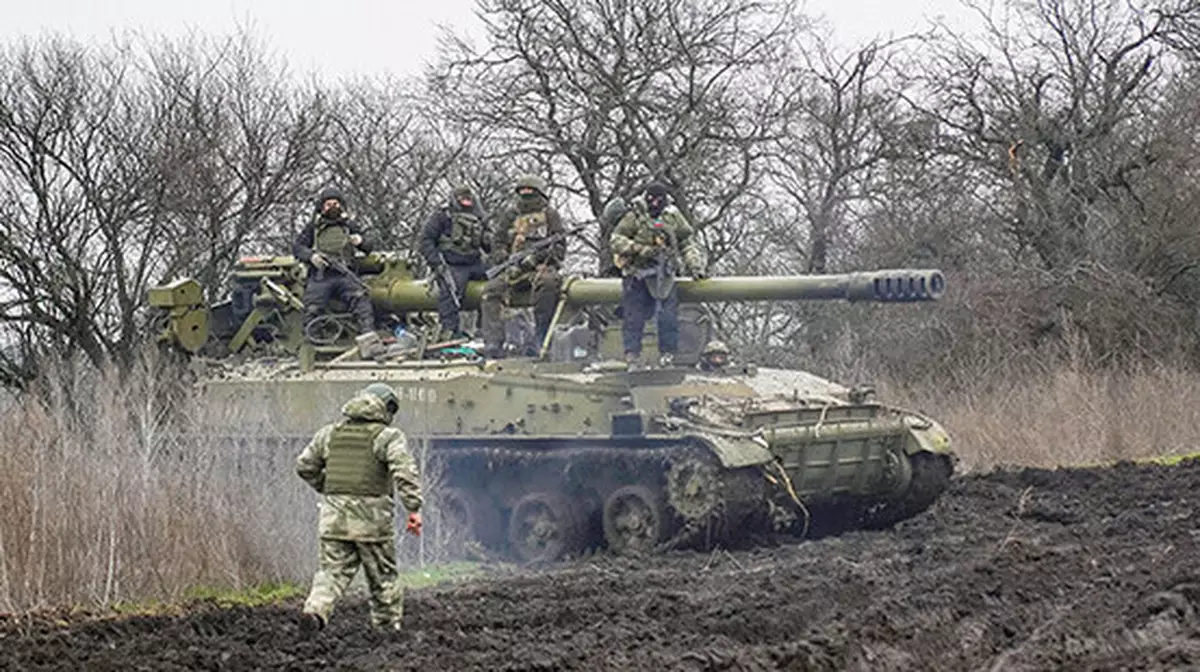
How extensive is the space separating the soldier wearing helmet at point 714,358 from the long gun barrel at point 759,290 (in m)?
0.40

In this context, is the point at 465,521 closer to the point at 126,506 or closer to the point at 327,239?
the point at 327,239

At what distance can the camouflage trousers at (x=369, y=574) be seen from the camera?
1020 centimetres

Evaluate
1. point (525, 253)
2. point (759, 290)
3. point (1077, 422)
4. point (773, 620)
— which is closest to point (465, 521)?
point (525, 253)

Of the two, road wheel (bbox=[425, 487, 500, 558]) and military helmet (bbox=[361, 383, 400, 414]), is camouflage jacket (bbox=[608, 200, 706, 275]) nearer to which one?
road wheel (bbox=[425, 487, 500, 558])

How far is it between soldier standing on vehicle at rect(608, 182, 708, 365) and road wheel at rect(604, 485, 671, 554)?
128 centimetres

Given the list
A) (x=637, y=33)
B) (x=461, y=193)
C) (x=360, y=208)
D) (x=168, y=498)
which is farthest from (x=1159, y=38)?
(x=168, y=498)

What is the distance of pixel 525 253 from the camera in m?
16.3

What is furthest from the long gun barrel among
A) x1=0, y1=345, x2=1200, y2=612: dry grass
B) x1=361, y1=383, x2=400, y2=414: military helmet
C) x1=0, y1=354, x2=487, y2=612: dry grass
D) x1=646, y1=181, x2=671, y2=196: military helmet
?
x1=361, y1=383, x2=400, y2=414: military helmet

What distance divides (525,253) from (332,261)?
186cm

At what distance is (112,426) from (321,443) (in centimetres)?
312

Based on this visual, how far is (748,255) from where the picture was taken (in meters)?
33.1

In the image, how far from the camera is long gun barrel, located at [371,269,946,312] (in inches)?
585

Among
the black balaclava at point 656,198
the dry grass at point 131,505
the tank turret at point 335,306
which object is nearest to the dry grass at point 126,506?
the dry grass at point 131,505

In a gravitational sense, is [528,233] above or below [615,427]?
above
